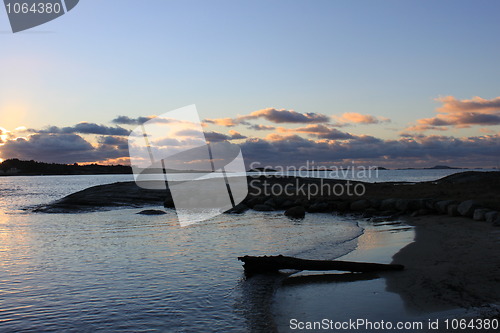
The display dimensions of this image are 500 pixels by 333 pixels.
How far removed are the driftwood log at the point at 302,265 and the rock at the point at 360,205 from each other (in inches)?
798

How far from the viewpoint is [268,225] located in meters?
24.8

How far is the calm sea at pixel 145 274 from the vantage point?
8586mm

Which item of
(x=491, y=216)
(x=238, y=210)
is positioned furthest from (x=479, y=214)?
(x=238, y=210)

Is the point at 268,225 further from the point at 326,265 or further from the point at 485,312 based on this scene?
the point at 485,312

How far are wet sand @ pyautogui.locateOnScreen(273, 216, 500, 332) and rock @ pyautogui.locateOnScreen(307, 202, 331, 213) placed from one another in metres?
17.2

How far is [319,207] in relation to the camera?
3353 centimetres

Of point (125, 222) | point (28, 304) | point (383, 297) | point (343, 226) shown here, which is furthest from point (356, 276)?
point (125, 222)

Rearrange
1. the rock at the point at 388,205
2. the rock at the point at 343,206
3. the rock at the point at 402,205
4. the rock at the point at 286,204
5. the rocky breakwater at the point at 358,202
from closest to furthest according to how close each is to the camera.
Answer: the rocky breakwater at the point at 358,202, the rock at the point at 402,205, the rock at the point at 388,205, the rock at the point at 343,206, the rock at the point at 286,204

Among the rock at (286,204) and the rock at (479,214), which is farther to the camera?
the rock at (286,204)

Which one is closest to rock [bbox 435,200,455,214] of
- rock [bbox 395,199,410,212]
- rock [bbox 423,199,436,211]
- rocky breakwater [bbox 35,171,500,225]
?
rocky breakwater [bbox 35,171,500,225]

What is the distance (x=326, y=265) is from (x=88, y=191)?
39023 mm

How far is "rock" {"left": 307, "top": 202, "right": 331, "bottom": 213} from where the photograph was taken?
33.3 m

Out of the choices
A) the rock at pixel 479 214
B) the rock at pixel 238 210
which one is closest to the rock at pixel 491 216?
the rock at pixel 479 214

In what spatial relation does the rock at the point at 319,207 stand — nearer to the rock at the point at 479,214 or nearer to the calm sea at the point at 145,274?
the calm sea at the point at 145,274
